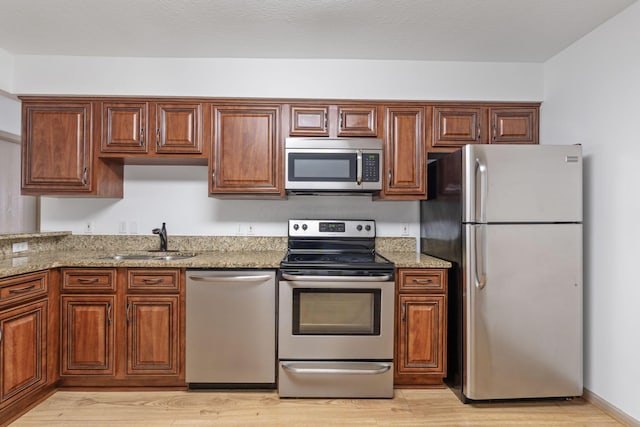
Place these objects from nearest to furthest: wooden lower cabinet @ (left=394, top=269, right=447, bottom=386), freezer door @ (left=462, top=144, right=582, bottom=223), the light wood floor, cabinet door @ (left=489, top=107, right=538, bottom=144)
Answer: the light wood floor < freezer door @ (left=462, top=144, right=582, bottom=223) < wooden lower cabinet @ (left=394, top=269, right=447, bottom=386) < cabinet door @ (left=489, top=107, right=538, bottom=144)

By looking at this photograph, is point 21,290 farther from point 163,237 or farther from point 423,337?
point 423,337

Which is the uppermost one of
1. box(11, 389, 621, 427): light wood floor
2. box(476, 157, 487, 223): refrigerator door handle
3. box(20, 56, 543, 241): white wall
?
box(20, 56, 543, 241): white wall

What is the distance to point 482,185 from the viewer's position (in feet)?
7.54

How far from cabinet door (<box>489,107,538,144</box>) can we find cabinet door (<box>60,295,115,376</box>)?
3.13 metres

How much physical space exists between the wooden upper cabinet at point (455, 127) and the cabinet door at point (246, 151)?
125cm

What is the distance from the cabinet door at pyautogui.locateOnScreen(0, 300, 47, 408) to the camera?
2.07 metres

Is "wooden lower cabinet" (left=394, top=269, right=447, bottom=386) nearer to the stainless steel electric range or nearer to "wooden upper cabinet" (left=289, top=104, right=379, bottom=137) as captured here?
the stainless steel electric range

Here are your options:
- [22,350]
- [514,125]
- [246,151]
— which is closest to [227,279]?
[246,151]

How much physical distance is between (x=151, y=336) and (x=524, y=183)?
2.64 m

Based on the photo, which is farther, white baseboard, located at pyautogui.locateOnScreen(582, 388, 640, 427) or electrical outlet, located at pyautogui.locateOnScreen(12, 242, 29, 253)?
electrical outlet, located at pyautogui.locateOnScreen(12, 242, 29, 253)

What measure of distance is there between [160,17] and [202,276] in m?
1.67

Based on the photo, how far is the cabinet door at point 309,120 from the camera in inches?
113

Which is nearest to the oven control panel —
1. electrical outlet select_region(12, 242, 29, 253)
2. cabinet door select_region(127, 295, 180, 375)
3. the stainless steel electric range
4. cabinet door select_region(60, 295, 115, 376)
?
the stainless steel electric range

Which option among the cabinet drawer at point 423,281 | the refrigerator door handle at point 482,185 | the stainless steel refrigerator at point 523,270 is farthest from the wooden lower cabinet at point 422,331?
the refrigerator door handle at point 482,185
